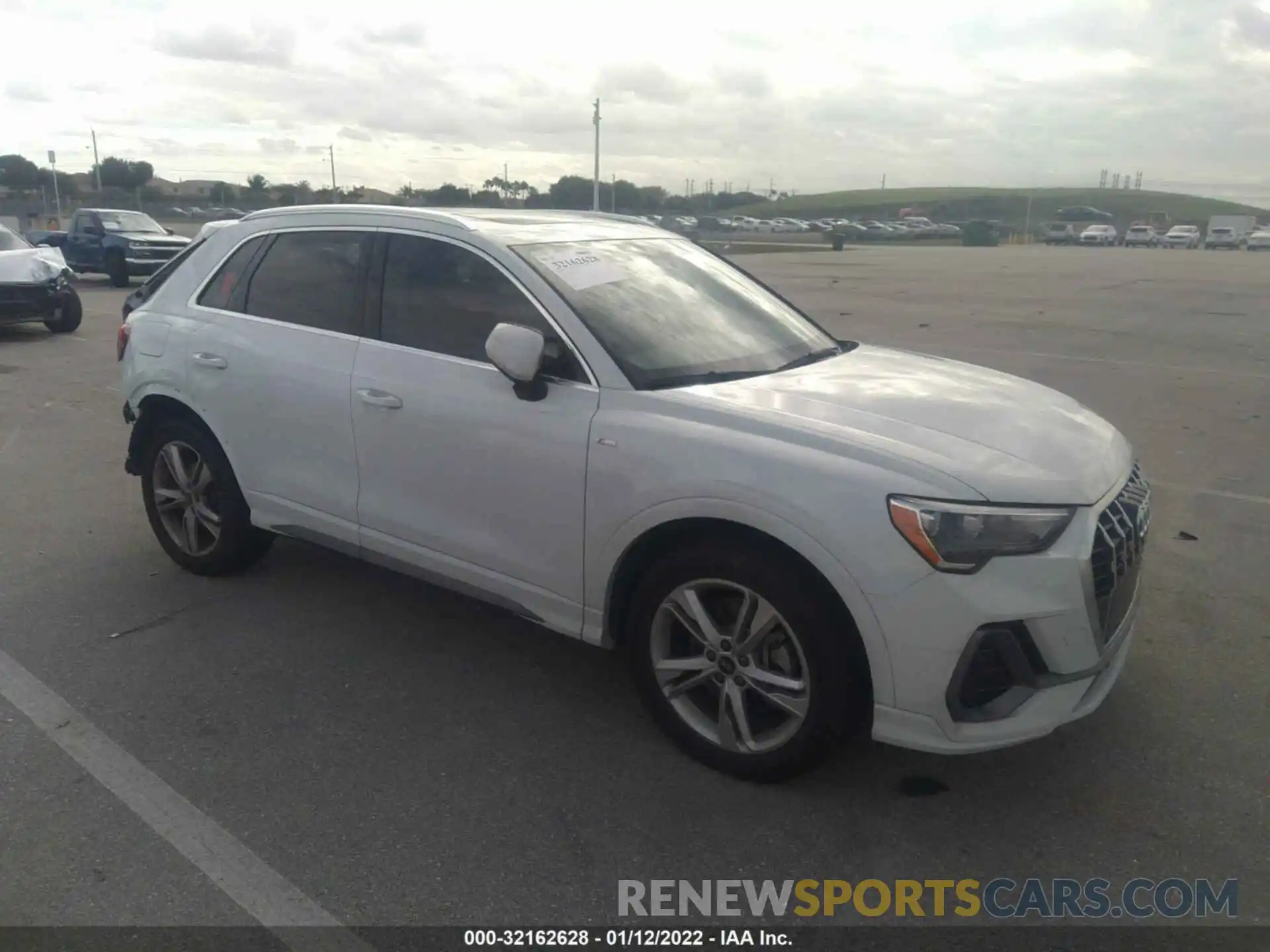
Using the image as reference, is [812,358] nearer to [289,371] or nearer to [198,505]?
[289,371]

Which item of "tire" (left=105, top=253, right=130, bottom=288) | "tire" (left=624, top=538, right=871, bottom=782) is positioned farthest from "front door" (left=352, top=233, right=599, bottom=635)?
"tire" (left=105, top=253, right=130, bottom=288)

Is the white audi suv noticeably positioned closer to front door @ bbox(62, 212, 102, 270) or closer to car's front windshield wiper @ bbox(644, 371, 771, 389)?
car's front windshield wiper @ bbox(644, 371, 771, 389)

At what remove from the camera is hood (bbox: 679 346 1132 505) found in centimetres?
302

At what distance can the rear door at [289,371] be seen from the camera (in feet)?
14.0

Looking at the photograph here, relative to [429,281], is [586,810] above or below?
below

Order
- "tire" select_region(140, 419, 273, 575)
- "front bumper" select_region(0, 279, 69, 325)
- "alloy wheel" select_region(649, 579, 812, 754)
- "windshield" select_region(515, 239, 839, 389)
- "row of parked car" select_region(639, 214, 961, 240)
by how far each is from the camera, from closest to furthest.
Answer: "alloy wheel" select_region(649, 579, 812, 754) < "windshield" select_region(515, 239, 839, 389) < "tire" select_region(140, 419, 273, 575) < "front bumper" select_region(0, 279, 69, 325) < "row of parked car" select_region(639, 214, 961, 240)

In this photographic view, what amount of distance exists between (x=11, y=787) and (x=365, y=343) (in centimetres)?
199

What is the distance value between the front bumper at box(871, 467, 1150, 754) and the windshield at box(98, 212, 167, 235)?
23.6 m

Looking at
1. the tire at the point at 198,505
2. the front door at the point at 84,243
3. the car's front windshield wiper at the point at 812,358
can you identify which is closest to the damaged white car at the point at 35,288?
the front door at the point at 84,243

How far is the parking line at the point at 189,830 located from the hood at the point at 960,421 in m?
1.91

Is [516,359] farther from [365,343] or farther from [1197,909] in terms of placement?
[1197,909]

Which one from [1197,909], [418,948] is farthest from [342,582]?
[1197,909]

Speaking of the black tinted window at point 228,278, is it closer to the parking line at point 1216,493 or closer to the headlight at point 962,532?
the headlight at point 962,532

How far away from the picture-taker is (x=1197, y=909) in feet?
9.11
